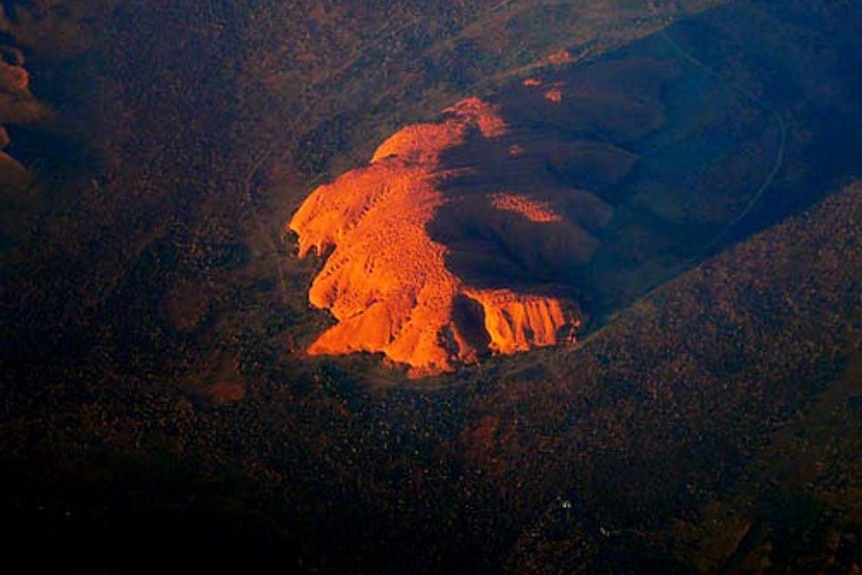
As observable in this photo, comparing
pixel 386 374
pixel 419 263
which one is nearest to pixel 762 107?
pixel 419 263

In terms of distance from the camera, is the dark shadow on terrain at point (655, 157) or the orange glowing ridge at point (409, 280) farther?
the dark shadow on terrain at point (655, 157)

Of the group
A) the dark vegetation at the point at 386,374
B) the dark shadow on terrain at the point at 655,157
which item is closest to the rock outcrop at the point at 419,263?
the dark shadow on terrain at the point at 655,157

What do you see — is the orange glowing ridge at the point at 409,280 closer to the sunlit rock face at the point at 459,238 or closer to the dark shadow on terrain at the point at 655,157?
the sunlit rock face at the point at 459,238

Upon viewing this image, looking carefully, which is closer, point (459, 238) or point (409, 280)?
point (409, 280)

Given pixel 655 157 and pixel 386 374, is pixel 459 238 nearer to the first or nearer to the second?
pixel 386 374

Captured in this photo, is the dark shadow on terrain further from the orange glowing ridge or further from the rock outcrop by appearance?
the orange glowing ridge

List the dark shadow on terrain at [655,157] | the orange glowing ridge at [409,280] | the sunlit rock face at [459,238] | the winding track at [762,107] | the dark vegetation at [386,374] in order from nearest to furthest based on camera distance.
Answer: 1. the dark vegetation at [386,374]
2. the orange glowing ridge at [409,280]
3. the sunlit rock face at [459,238]
4. the dark shadow on terrain at [655,157]
5. the winding track at [762,107]

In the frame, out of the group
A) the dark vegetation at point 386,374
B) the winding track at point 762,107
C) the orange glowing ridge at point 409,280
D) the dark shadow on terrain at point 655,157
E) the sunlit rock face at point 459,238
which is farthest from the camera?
the winding track at point 762,107
